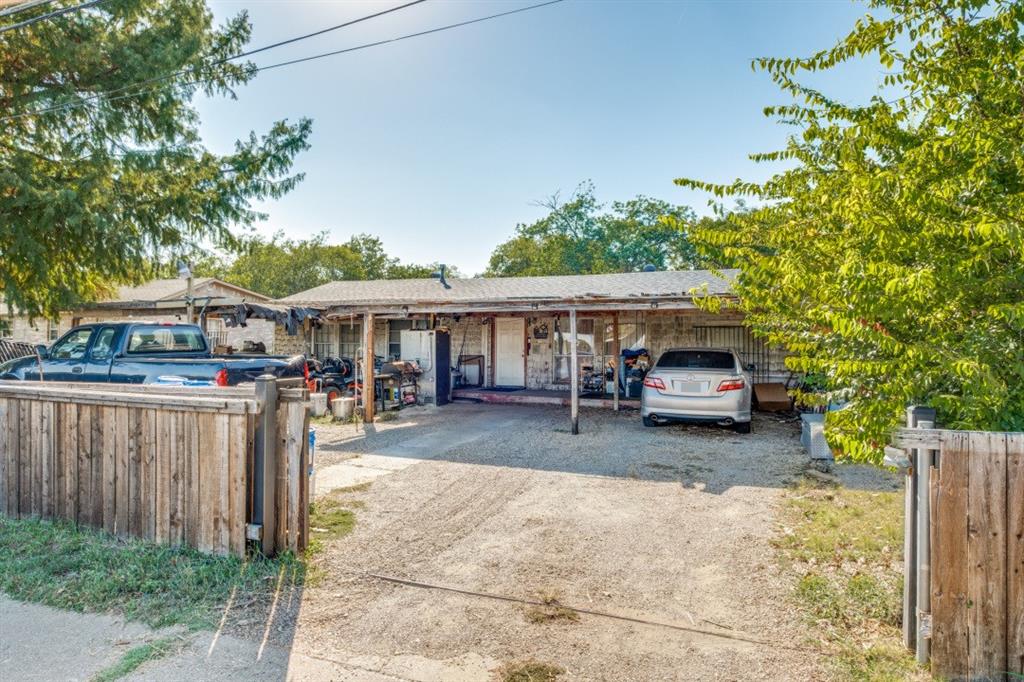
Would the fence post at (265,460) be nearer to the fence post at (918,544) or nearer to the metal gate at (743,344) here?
the fence post at (918,544)

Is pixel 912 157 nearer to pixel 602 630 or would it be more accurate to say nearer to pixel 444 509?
pixel 602 630

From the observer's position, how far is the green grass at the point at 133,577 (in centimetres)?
325

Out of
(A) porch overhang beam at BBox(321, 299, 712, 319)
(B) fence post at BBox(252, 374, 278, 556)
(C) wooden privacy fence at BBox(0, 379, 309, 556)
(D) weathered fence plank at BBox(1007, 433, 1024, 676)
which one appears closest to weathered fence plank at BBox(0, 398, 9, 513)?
(C) wooden privacy fence at BBox(0, 379, 309, 556)

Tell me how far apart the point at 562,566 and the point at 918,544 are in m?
2.21

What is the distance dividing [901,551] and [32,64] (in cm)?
1418

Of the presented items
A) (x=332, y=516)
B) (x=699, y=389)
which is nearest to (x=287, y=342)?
(x=699, y=389)

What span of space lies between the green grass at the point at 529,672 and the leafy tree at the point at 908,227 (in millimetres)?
2037

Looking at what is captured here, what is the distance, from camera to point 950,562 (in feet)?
8.30

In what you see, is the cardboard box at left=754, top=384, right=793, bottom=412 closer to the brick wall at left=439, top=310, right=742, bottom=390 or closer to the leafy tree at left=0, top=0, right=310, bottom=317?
the brick wall at left=439, top=310, right=742, bottom=390

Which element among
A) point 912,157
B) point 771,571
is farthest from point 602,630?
point 912,157

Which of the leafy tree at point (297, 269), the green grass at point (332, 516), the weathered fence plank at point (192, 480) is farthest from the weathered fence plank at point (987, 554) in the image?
the leafy tree at point (297, 269)

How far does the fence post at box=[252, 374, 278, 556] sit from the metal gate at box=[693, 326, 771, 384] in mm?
11402

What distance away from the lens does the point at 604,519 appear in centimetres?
504

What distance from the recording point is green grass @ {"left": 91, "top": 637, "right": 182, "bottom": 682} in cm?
258
